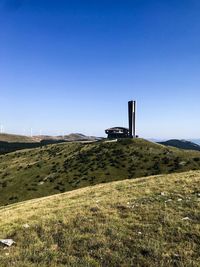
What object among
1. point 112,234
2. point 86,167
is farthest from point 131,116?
point 112,234

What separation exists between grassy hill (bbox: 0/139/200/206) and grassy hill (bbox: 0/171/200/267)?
4700 centimetres

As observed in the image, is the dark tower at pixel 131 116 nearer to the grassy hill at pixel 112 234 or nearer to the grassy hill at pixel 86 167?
the grassy hill at pixel 86 167

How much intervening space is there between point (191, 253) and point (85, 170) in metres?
67.3

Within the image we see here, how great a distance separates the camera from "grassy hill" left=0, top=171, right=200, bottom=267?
1449 cm

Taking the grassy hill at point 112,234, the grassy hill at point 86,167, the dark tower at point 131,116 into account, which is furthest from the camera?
the dark tower at point 131,116

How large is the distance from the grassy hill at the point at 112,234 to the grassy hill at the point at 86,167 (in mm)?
46997

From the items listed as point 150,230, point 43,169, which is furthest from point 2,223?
point 43,169

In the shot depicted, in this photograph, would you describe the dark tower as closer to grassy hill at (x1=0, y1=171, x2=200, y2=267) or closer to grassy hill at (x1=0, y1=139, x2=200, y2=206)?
grassy hill at (x1=0, y1=139, x2=200, y2=206)

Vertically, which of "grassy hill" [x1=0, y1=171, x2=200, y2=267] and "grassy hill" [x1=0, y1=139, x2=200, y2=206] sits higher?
"grassy hill" [x1=0, y1=171, x2=200, y2=267]

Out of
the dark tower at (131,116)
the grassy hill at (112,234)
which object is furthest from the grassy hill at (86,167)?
the grassy hill at (112,234)

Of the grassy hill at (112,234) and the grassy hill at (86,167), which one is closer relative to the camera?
the grassy hill at (112,234)

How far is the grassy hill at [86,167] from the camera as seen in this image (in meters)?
72.1

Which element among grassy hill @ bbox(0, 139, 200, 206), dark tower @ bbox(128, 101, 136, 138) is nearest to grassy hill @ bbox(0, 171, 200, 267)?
grassy hill @ bbox(0, 139, 200, 206)

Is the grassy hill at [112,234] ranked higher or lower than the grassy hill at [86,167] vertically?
higher
